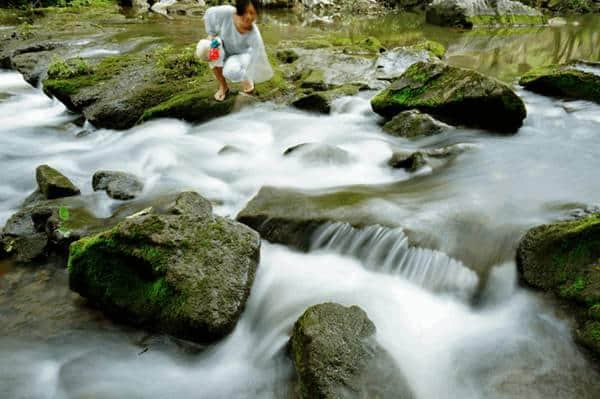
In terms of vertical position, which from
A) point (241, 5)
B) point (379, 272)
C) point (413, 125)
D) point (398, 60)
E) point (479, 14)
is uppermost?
point (241, 5)

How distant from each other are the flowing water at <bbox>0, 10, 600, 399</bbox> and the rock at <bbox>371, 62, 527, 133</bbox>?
28cm

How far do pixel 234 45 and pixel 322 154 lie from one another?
2.86 metres

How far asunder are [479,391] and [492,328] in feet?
2.18

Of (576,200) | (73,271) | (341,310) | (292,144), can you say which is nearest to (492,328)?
(341,310)

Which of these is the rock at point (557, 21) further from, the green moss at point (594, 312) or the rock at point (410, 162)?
the green moss at point (594, 312)

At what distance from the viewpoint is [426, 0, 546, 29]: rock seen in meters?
22.5

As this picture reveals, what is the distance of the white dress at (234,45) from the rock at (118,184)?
281 cm

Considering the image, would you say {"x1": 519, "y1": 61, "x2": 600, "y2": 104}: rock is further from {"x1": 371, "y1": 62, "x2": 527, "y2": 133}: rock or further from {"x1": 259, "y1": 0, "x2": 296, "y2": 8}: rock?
{"x1": 259, "y1": 0, "x2": 296, "y2": 8}: rock

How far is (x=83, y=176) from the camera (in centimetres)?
632

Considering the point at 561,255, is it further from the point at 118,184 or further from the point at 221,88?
the point at 221,88

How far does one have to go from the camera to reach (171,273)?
134 inches

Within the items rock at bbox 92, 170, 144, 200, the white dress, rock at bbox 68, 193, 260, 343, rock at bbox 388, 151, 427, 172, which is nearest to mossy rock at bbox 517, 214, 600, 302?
rock at bbox 388, 151, 427, 172

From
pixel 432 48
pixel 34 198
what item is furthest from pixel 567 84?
pixel 34 198

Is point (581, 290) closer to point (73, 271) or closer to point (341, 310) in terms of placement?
point (341, 310)
